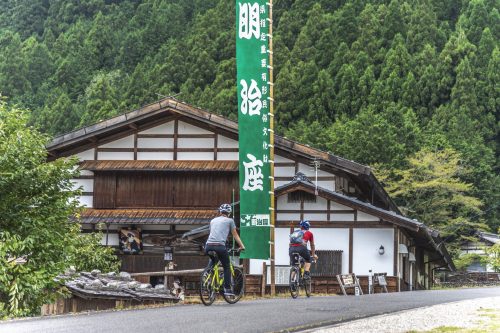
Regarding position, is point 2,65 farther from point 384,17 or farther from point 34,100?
point 384,17

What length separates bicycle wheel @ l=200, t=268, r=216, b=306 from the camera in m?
14.3

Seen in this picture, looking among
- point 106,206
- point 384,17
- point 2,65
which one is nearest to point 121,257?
point 106,206

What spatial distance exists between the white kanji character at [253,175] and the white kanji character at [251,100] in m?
1.07

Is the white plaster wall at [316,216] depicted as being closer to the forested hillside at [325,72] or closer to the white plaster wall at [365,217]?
the white plaster wall at [365,217]

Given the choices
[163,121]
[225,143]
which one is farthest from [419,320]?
[163,121]

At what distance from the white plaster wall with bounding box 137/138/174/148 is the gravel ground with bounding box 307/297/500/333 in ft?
52.1

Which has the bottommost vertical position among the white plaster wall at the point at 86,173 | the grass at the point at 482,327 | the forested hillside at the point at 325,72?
the grass at the point at 482,327

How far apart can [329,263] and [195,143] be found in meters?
5.93

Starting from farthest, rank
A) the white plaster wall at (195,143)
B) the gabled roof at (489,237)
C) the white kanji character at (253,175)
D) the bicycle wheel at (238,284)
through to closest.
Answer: the gabled roof at (489,237) → the white plaster wall at (195,143) → the white kanji character at (253,175) → the bicycle wheel at (238,284)

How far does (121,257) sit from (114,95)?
166ft

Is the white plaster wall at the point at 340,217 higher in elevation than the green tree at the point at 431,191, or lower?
lower

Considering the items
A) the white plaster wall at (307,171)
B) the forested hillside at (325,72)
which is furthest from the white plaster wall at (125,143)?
the forested hillside at (325,72)

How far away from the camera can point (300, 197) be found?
2752cm

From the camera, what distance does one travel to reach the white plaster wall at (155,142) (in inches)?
1159
